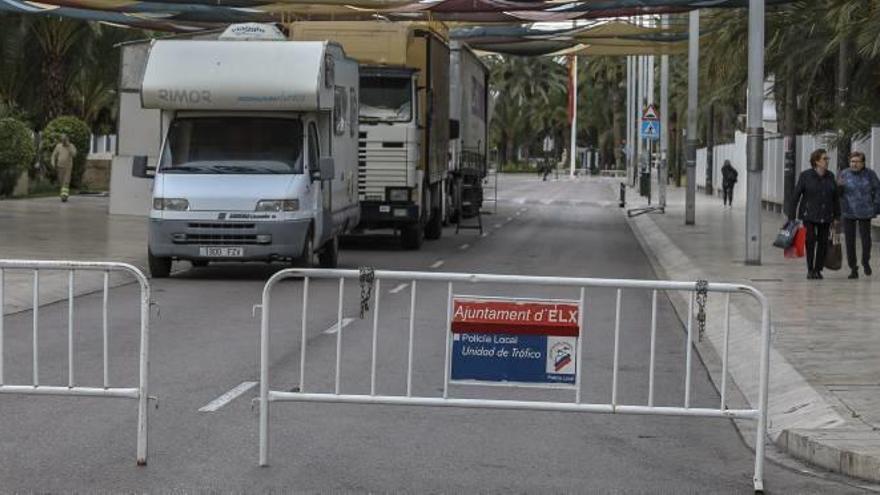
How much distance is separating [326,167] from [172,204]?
217 centimetres

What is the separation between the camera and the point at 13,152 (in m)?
44.5

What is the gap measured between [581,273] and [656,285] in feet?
53.5

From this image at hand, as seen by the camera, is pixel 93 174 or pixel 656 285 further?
pixel 93 174

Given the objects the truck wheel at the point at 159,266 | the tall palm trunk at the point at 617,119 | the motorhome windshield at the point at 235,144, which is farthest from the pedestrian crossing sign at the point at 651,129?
the tall palm trunk at the point at 617,119

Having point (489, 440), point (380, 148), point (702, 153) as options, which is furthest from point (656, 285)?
point (702, 153)

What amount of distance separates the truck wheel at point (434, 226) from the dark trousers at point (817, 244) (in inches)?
473

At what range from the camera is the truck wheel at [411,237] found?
30297 millimetres

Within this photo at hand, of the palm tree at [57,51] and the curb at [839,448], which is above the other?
the palm tree at [57,51]

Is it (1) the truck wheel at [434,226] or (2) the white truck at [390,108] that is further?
(1) the truck wheel at [434,226]

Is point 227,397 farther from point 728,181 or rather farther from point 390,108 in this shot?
point 728,181

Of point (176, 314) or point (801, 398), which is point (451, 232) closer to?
point (176, 314)

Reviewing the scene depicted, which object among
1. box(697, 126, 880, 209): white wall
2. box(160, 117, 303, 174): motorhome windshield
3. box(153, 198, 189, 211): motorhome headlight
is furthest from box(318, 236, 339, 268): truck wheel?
box(697, 126, 880, 209): white wall

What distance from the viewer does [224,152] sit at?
22203 mm

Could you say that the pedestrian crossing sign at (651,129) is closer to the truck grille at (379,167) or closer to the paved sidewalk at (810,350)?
the paved sidewalk at (810,350)
